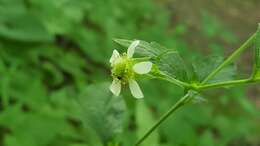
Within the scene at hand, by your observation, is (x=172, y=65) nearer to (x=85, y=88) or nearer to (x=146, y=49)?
(x=146, y=49)

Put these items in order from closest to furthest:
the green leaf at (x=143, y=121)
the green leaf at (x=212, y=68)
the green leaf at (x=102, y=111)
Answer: the green leaf at (x=212, y=68)
the green leaf at (x=102, y=111)
the green leaf at (x=143, y=121)

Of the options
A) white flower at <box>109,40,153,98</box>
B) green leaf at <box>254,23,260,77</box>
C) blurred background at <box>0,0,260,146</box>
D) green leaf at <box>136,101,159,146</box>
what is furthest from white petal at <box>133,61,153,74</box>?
green leaf at <box>136,101,159,146</box>

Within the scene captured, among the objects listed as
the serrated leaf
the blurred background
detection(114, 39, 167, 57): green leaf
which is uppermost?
the blurred background

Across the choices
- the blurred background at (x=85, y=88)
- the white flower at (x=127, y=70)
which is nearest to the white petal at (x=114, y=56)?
the white flower at (x=127, y=70)

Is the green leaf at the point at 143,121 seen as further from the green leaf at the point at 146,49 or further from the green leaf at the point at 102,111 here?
the green leaf at the point at 146,49

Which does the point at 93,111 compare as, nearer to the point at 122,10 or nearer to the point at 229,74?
the point at 229,74

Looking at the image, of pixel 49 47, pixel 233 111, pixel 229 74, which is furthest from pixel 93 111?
pixel 233 111

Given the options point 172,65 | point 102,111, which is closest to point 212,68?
point 172,65

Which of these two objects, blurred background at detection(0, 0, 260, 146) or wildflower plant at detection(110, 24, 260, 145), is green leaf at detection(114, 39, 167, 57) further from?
blurred background at detection(0, 0, 260, 146)
